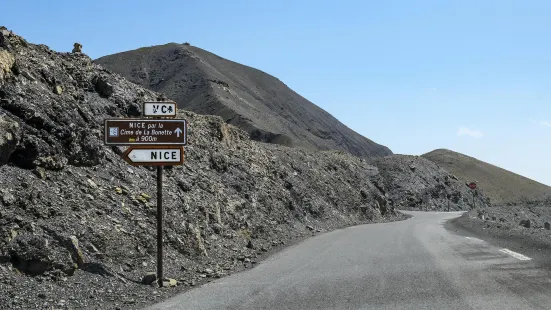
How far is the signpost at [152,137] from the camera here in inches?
415

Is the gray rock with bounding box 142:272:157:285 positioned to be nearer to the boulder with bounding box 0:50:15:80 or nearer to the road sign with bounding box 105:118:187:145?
the road sign with bounding box 105:118:187:145

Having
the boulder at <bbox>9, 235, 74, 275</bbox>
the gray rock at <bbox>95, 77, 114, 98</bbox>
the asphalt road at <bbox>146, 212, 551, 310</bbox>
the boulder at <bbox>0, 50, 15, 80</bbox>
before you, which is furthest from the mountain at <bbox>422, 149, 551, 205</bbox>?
the boulder at <bbox>9, 235, 74, 275</bbox>

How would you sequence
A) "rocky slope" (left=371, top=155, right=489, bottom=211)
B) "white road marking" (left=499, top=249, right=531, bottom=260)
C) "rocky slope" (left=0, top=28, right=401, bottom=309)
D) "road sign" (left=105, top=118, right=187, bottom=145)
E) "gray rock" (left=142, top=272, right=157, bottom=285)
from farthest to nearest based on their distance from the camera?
"rocky slope" (left=371, top=155, right=489, bottom=211), "white road marking" (left=499, top=249, right=531, bottom=260), "road sign" (left=105, top=118, right=187, bottom=145), "gray rock" (left=142, top=272, right=157, bottom=285), "rocky slope" (left=0, top=28, right=401, bottom=309)

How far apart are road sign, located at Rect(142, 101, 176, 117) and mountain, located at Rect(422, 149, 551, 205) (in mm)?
108719

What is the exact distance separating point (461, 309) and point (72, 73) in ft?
44.7

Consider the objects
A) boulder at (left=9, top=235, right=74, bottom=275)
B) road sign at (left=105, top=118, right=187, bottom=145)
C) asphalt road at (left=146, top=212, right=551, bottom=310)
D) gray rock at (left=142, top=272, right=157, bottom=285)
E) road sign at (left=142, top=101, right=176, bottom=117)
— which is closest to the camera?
asphalt road at (left=146, top=212, right=551, bottom=310)

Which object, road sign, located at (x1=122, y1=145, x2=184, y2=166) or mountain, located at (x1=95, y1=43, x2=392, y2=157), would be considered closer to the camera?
road sign, located at (x1=122, y1=145, x2=184, y2=166)

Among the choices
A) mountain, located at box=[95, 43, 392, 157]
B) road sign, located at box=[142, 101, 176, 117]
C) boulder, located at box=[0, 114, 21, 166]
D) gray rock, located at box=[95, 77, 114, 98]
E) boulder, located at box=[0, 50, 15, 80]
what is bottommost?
boulder, located at box=[0, 114, 21, 166]

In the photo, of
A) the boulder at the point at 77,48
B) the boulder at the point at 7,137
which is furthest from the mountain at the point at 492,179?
the boulder at the point at 7,137

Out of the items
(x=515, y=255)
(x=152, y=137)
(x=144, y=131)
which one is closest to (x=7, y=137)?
(x=144, y=131)

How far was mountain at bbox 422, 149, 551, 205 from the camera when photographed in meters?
117

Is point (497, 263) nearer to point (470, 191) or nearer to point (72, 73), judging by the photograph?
point (72, 73)

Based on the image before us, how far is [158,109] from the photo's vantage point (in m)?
Result: 10.8

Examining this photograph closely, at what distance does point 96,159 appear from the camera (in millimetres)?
13781
